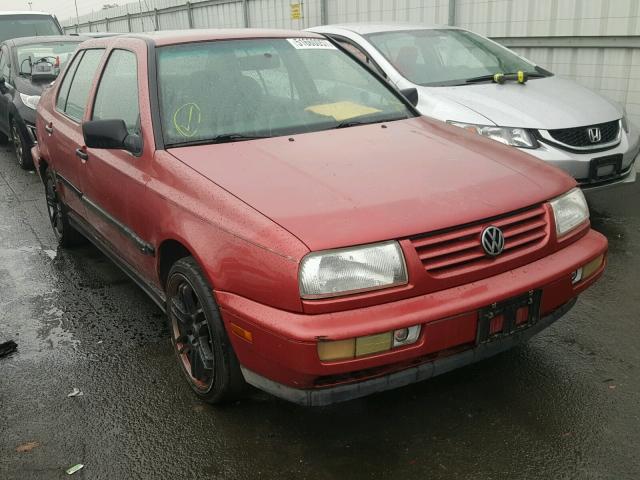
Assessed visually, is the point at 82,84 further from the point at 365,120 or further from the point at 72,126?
the point at 365,120

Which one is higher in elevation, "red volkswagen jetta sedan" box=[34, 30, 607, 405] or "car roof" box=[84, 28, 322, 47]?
"car roof" box=[84, 28, 322, 47]

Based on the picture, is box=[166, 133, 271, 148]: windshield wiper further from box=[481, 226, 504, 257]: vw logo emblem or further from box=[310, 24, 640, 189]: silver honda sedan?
box=[310, 24, 640, 189]: silver honda sedan

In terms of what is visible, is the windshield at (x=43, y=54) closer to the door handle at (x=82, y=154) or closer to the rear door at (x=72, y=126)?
the rear door at (x=72, y=126)

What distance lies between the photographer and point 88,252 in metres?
5.26

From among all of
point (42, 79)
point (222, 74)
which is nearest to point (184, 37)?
point (222, 74)

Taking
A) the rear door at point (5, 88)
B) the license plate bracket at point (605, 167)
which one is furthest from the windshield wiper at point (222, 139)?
the rear door at point (5, 88)

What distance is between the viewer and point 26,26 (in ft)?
43.7

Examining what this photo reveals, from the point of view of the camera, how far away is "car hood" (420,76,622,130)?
5066 mm

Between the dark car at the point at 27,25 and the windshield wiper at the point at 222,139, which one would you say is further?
the dark car at the point at 27,25

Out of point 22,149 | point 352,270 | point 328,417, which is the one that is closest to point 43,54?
point 22,149

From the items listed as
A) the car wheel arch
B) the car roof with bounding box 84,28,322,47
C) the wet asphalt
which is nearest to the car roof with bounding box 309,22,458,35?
the car roof with bounding box 84,28,322,47

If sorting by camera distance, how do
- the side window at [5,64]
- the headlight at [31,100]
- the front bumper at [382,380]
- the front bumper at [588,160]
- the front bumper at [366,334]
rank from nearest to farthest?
the front bumper at [366,334] → the front bumper at [382,380] → the front bumper at [588,160] → the headlight at [31,100] → the side window at [5,64]

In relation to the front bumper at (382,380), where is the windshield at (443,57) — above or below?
above

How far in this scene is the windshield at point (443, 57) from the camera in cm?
596
